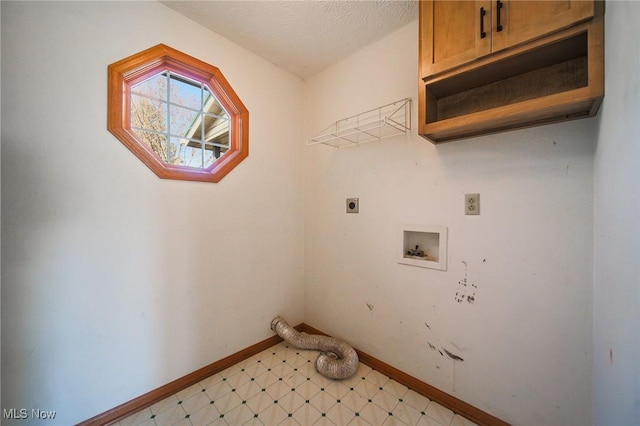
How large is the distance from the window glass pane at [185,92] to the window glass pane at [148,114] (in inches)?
4.4

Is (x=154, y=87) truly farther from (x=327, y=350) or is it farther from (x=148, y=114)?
(x=327, y=350)

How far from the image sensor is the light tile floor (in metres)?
1.35

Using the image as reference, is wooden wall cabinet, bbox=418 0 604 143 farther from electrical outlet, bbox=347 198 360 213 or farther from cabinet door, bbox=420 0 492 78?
electrical outlet, bbox=347 198 360 213

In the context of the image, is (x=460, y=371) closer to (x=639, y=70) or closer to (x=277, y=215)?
(x=639, y=70)

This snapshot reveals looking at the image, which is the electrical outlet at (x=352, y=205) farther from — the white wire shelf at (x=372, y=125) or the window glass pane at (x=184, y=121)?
the window glass pane at (x=184, y=121)

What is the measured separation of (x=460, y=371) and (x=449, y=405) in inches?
8.9

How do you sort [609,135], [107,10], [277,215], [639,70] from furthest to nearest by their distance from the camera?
1. [277,215]
2. [107,10]
3. [609,135]
4. [639,70]

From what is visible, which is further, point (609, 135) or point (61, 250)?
point (61, 250)

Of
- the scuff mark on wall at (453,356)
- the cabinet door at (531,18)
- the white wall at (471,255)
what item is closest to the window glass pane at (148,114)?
the white wall at (471,255)

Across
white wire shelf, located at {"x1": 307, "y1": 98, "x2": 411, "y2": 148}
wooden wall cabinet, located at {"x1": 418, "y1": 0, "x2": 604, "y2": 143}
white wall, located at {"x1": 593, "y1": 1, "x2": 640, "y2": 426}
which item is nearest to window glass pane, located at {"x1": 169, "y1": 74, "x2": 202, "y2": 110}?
white wire shelf, located at {"x1": 307, "y1": 98, "x2": 411, "y2": 148}

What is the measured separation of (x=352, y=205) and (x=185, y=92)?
148 cm

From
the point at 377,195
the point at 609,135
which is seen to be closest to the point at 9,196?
the point at 377,195

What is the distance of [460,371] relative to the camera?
1406mm

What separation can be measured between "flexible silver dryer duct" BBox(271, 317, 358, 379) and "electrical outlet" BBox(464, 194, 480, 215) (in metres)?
1.28
